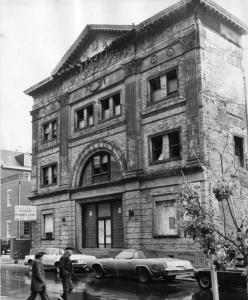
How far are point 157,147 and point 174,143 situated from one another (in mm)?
1435

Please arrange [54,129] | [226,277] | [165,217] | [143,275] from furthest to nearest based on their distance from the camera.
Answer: [54,129] → [165,217] → [143,275] → [226,277]

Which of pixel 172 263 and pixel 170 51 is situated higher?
pixel 170 51

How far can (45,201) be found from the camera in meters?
34.8

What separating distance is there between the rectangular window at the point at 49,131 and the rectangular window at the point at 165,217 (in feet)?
44.3

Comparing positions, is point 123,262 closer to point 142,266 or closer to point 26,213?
point 142,266

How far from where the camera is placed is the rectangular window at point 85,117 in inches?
1256

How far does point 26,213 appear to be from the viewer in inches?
1357

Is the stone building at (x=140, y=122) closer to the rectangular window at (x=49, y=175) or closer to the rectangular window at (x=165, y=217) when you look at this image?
the rectangular window at (x=165, y=217)

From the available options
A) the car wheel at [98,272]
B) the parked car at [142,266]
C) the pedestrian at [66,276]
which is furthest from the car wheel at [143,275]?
the pedestrian at [66,276]

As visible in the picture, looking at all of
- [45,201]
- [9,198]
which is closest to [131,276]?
[45,201]

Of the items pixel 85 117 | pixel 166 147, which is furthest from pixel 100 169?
pixel 166 147

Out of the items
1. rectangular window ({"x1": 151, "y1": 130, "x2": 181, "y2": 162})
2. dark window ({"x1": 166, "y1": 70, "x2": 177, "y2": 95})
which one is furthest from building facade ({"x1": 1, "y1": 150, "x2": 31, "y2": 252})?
dark window ({"x1": 166, "y1": 70, "x2": 177, "y2": 95})

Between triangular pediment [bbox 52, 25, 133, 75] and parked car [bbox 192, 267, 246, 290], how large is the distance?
56.2 ft

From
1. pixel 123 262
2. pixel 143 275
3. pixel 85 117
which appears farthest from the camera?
pixel 85 117
